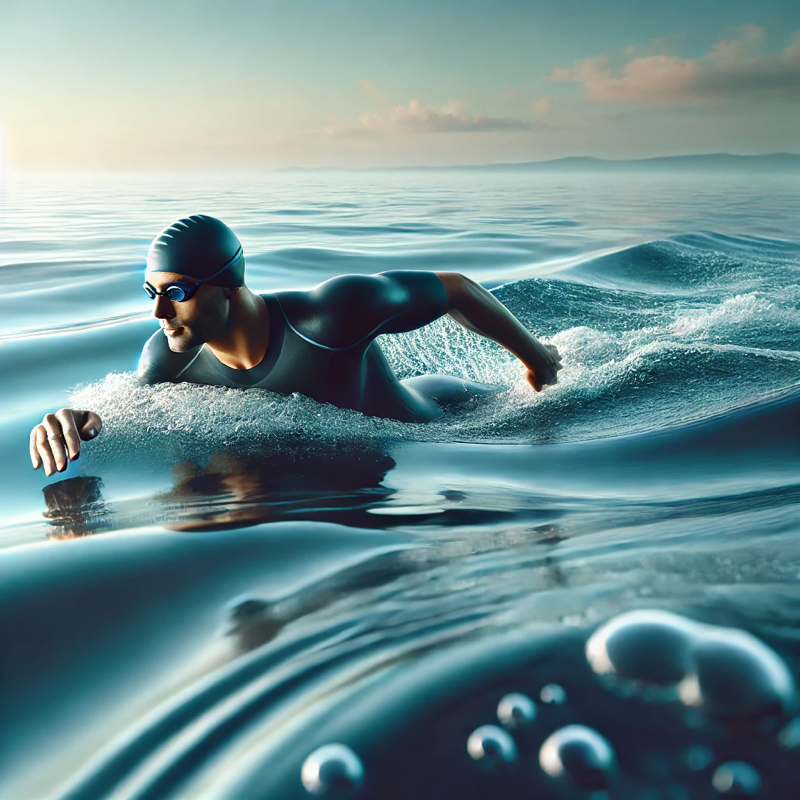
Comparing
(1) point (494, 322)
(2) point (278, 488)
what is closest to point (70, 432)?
(2) point (278, 488)

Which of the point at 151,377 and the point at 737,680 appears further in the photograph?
the point at 151,377

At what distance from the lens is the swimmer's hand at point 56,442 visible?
2.38 m

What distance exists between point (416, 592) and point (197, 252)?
1557 mm

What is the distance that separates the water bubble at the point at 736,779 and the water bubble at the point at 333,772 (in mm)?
351

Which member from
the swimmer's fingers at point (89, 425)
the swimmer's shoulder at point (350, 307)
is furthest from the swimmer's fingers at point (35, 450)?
the swimmer's shoulder at point (350, 307)

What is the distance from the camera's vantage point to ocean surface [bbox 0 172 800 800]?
0.93 m

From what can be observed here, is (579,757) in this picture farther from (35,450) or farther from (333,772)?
(35,450)

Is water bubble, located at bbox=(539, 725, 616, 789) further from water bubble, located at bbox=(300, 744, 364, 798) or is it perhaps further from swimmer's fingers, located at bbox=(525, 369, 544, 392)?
swimmer's fingers, located at bbox=(525, 369, 544, 392)

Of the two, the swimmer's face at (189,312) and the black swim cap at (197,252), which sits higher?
the black swim cap at (197,252)

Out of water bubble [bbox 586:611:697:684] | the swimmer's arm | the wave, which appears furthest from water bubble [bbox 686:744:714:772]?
the wave

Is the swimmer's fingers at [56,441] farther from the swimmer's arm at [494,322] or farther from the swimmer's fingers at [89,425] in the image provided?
the swimmer's arm at [494,322]

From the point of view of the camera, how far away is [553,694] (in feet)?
3.22

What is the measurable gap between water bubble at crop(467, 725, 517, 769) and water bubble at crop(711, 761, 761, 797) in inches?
7.8

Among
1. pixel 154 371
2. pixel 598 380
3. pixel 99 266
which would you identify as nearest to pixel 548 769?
pixel 154 371
